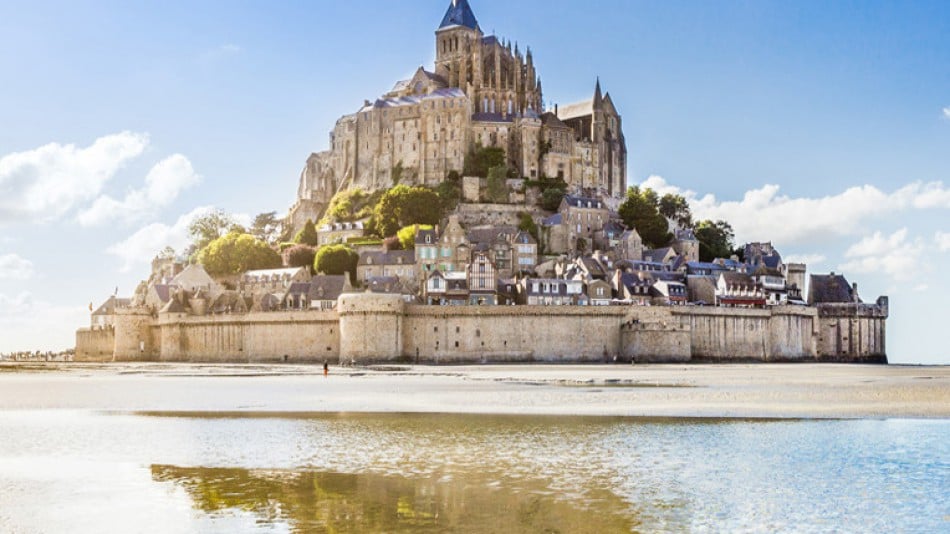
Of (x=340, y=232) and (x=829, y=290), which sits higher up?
(x=340, y=232)

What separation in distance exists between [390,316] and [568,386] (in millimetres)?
21477

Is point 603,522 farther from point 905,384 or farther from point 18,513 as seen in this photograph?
point 905,384

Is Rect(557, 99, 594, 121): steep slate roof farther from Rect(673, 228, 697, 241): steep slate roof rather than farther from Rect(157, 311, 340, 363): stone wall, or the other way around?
Rect(157, 311, 340, 363): stone wall

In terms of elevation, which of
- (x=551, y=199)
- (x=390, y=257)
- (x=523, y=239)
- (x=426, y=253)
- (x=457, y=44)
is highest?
(x=457, y=44)

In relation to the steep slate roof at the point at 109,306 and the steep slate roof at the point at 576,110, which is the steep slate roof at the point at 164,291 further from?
the steep slate roof at the point at 576,110

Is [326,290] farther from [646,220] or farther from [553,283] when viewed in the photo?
[646,220]

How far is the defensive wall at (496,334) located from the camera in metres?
57.4

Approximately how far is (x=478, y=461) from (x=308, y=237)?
6481 cm

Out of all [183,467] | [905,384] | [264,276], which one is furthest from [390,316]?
[183,467]

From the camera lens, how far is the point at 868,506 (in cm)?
1489

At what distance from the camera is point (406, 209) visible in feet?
250

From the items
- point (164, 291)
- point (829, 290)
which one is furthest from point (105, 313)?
point (829, 290)

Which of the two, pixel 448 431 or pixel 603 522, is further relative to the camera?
pixel 448 431

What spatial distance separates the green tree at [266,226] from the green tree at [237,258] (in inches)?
669
